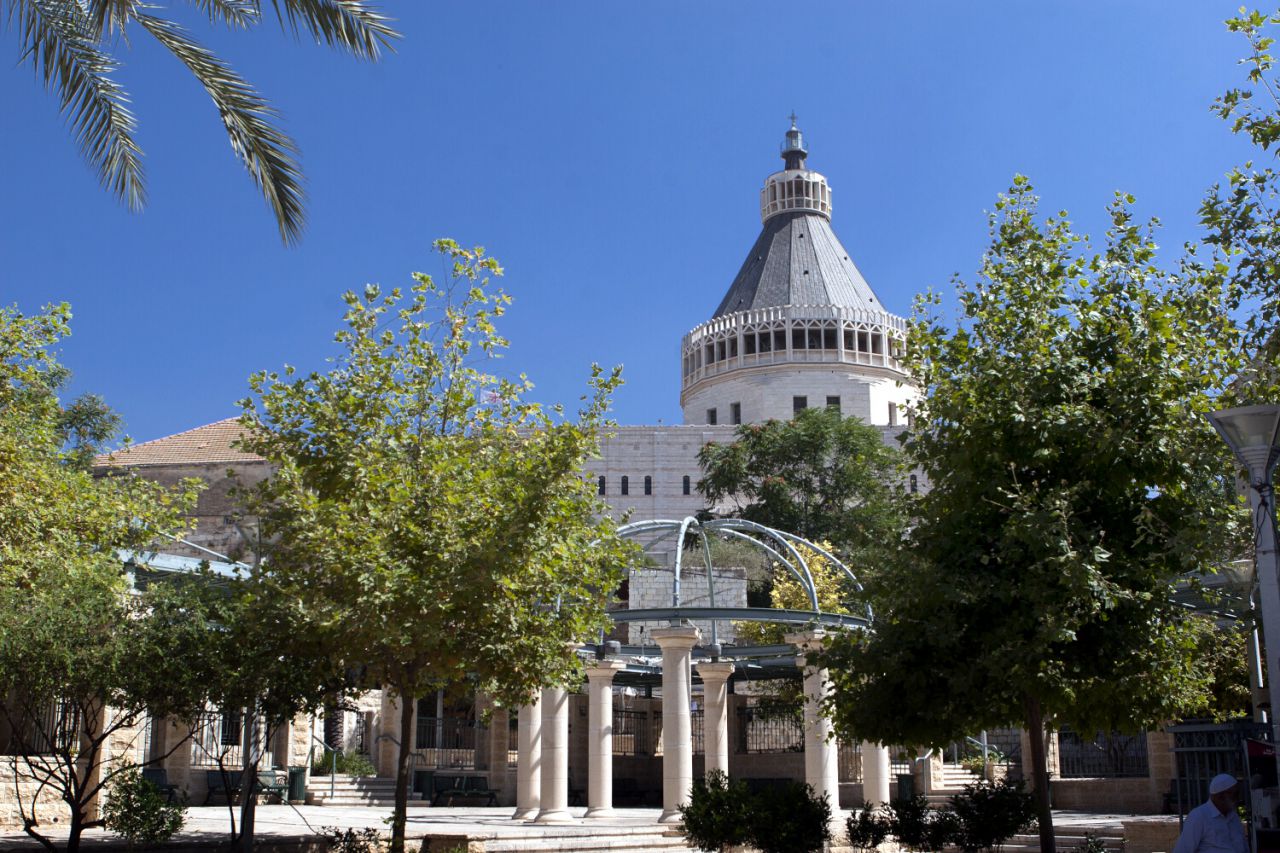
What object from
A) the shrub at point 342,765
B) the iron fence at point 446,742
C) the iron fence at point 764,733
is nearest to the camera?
the shrub at point 342,765

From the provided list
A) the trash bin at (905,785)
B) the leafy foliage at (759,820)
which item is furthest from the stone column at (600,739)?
the leafy foliage at (759,820)

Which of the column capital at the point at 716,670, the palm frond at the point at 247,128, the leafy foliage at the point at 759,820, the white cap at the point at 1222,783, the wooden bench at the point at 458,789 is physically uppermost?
the palm frond at the point at 247,128

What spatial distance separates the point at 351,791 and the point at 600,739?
8363mm

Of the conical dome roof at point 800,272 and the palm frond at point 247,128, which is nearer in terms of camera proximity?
the palm frond at point 247,128

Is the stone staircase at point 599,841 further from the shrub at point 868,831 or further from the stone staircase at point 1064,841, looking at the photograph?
the stone staircase at point 1064,841

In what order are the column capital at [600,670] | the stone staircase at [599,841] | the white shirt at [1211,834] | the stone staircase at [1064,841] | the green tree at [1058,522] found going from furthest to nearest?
the column capital at [600,670]
the stone staircase at [599,841]
the stone staircase at [1064,841]
the green tree at [1058,522]
the white shirt at [1211,834]

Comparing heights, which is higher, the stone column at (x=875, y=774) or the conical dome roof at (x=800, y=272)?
the conical dome roof at (x=800, y=272)

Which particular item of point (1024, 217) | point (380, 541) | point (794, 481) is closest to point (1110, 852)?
point (1024, 217)

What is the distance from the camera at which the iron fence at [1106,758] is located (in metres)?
29.0

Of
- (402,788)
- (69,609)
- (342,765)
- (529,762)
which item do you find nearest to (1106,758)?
(529,762)

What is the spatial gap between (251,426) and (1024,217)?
30.5ft

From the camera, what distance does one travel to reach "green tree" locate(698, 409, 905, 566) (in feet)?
199

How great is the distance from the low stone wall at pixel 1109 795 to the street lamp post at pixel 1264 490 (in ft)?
54.6

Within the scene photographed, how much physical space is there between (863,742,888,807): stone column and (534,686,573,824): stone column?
18.0 feet
